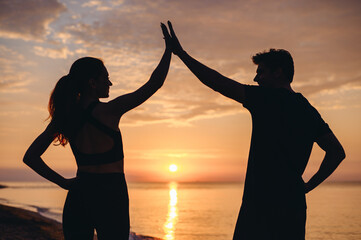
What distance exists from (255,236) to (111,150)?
138 cm

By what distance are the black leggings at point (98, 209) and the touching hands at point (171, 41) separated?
4.41 ft

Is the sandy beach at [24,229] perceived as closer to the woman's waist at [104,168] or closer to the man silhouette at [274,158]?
the woman's waist at [104,168]

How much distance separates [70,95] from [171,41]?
117 cm

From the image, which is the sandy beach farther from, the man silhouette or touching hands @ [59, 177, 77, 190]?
the man silhouette

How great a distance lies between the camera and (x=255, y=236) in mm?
2908

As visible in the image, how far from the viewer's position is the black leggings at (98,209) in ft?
10.1

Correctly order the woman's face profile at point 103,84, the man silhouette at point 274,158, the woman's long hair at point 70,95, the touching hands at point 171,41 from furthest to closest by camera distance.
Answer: the touching hands at point 171,41, the woman's face profile at point 103,84, the woman's long hair at point 70,95, the man silhouette at point 274,158

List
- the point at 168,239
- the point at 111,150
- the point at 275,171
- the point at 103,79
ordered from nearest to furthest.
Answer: the point at 275,171 < the point at 111,150 < the point at 103,79 < the point at 168,239

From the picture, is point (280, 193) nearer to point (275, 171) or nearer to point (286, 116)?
point (275, 171)

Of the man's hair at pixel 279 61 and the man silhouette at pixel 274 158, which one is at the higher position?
the man's hair at pixel 279 61

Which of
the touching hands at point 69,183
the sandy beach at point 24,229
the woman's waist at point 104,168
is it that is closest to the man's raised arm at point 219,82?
the woman's waist at point 104,168

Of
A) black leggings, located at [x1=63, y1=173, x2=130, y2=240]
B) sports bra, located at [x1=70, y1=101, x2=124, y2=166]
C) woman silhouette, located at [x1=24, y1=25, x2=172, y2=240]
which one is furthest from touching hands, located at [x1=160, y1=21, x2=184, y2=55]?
black leggings, located at [x1=63, y1=173, x2=130, y2=240]

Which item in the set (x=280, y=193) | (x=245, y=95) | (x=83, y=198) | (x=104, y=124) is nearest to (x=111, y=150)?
(x=104, y=124)

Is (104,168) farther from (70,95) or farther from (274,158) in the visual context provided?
(274,158)
